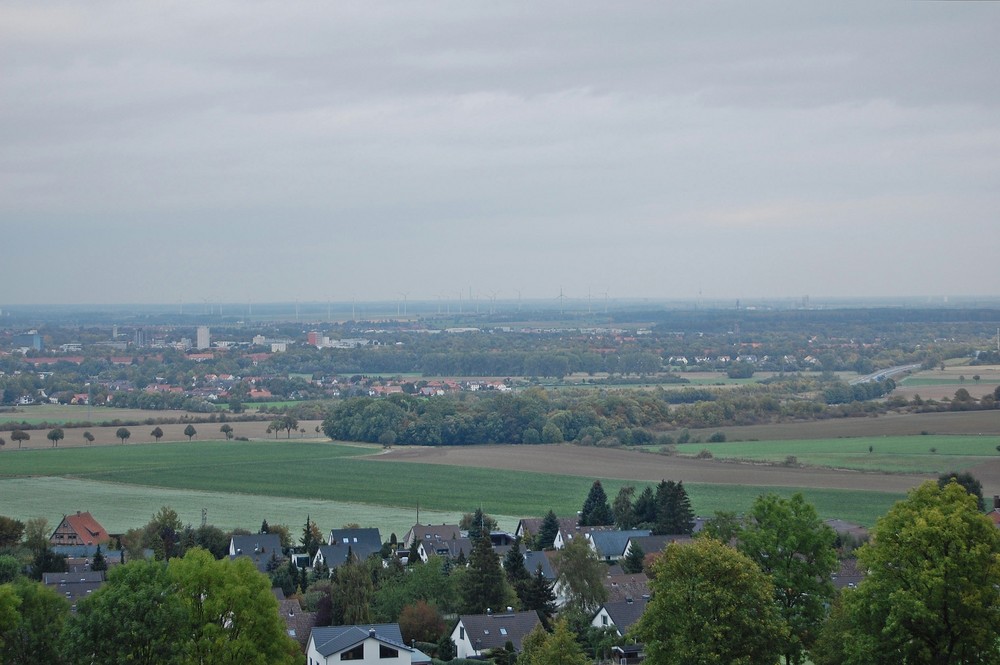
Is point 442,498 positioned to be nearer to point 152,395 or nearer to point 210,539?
point 210,539

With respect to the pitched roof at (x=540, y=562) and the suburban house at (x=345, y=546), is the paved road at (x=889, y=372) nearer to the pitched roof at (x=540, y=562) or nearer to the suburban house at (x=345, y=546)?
the suburban house at (x=345, y=546)

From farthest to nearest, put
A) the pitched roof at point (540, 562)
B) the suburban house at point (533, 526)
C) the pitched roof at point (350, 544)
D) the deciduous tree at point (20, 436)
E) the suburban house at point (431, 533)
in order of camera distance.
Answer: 1. the deciduous tree at point (20, 436)
2. the suburban house at point (533, 526)
3. the suburban house at point (431, 533)
4. the pitched roof at point (350, 544)
5. the pitched roof at point (540, 562)

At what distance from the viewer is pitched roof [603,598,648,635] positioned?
1332 inches

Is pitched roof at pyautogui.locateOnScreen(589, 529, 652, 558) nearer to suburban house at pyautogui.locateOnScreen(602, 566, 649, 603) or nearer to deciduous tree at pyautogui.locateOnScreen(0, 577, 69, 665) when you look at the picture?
suburban house at pyautogui.locateOnScreen(602, 566, 649, 603)

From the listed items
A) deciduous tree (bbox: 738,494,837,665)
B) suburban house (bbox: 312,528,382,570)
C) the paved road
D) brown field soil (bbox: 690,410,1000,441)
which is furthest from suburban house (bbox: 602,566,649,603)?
the paved road

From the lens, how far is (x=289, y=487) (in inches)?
2616

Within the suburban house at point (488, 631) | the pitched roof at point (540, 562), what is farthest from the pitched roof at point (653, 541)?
the suburban house at point (488, 631)

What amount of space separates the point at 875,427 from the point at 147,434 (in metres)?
48.4

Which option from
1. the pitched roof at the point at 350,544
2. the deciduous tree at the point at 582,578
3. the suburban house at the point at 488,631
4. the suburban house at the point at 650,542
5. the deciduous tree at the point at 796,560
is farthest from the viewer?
the pitched roof at the point at 350,544

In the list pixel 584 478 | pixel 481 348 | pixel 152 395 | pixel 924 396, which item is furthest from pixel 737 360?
pixel 584 478

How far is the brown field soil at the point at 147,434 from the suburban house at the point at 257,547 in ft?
134

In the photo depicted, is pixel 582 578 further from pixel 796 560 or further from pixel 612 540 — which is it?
pixel 796 560

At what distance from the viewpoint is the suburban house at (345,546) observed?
147 feet

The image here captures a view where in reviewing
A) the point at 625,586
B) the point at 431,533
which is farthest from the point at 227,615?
the point at 431,533
